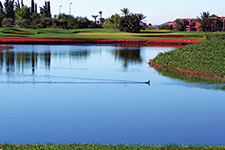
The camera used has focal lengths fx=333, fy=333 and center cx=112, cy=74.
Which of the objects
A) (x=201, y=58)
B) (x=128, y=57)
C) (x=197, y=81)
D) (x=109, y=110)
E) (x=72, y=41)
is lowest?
(x=109, y=110)

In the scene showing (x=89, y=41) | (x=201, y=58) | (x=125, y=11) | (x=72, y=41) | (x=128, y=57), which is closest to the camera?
(x=201, y=58)

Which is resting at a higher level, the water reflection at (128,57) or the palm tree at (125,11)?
the palm tree at (125,11)

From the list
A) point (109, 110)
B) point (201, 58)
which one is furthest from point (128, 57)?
point (109, 110)

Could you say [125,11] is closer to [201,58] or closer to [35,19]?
[35,19]

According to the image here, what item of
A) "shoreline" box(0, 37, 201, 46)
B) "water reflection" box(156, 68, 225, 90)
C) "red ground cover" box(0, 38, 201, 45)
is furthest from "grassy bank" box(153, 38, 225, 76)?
"red ground cover" box(0, 38, 201, 45)

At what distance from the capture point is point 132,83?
17609 mm

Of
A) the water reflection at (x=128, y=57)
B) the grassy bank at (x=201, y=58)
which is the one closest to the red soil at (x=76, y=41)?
the water reflection at (x=128, y=57)

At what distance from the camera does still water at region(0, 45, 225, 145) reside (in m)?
8.63

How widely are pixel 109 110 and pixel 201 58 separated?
13.4 metres

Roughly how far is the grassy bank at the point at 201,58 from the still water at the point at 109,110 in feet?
12.9

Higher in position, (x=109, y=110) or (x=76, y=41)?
(x=76, y=41)

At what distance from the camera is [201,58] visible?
23.1 m

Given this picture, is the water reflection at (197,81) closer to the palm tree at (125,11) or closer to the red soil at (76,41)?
the red soil at (76,41)

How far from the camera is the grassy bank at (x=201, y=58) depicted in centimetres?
2164
